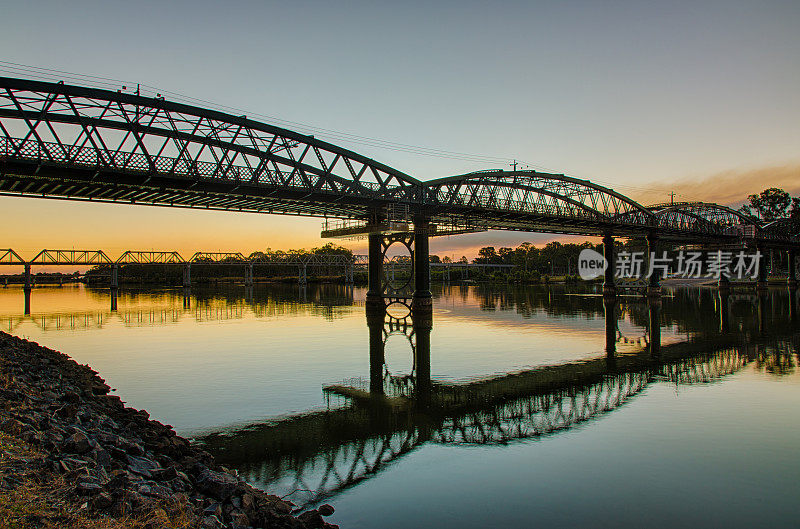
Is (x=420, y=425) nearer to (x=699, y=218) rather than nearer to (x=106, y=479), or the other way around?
(x=106, y=479)

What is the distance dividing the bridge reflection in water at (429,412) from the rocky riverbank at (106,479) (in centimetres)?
187

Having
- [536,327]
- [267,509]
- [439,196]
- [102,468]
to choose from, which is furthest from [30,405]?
[439,196]

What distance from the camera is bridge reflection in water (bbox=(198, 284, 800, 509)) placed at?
1305cm

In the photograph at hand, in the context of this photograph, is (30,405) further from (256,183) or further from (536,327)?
(536,327)

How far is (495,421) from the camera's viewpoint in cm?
1708

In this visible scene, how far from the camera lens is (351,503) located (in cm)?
1094

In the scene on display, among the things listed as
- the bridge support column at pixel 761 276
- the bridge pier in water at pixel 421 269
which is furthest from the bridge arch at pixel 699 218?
the bridge pier in water at pixel 421 269

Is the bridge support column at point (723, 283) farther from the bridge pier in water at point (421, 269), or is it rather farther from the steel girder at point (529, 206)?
the bridge pier in water at point (421, 269)

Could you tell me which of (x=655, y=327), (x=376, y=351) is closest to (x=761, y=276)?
(x=655, y=327)

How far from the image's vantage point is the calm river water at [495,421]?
11.1m

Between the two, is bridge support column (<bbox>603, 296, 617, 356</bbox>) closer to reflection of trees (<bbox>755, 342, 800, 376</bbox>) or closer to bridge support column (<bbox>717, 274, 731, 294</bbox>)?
reflection of trees (<bbox>755, 342, 800, 376</bbox>)

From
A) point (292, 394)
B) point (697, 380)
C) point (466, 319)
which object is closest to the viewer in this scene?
point (292, 394)

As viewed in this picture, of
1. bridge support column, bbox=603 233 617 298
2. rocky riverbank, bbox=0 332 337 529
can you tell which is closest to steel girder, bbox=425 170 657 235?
bridge support column, bbox=603 233 617 298

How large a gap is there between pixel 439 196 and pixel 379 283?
13520 mm
